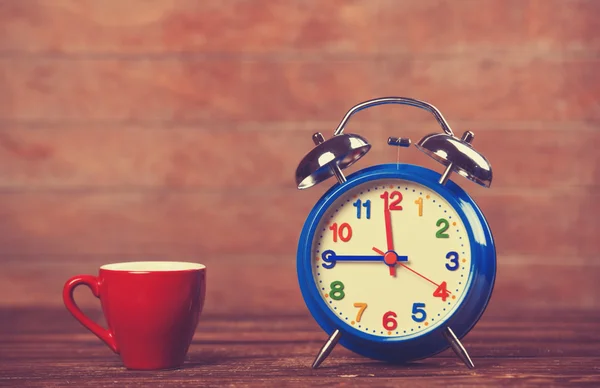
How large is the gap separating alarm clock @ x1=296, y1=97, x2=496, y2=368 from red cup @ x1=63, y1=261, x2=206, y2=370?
0.44ft

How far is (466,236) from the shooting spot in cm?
80

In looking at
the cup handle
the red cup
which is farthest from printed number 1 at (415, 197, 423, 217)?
the cup handle

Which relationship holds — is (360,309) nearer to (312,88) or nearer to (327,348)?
(327,348)

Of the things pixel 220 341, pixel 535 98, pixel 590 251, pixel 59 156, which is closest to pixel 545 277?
pixel 590 251

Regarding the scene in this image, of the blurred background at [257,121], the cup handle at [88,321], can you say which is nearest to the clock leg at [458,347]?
the cup handle at [88,321]

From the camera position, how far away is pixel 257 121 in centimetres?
176

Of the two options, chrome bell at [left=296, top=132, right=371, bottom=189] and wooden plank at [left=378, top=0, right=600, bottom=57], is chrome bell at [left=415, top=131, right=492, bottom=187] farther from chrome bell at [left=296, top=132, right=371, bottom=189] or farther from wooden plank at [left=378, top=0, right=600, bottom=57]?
wooden plank at [left=378, top=0, right=600, bottom=57]

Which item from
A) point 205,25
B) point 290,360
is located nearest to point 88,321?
point 290,360

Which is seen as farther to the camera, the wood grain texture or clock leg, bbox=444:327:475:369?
the wood grain texture

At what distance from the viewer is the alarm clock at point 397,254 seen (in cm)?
79

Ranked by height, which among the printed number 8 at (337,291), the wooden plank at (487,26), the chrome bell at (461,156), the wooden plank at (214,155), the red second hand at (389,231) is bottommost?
the printed number 8 at (337,291)

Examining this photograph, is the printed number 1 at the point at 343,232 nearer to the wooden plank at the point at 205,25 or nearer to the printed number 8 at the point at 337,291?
the printed number 8 at the point at 337,291

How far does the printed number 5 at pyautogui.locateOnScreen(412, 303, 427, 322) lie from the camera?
805mm

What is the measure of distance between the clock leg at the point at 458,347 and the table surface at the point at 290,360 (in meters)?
0.01
